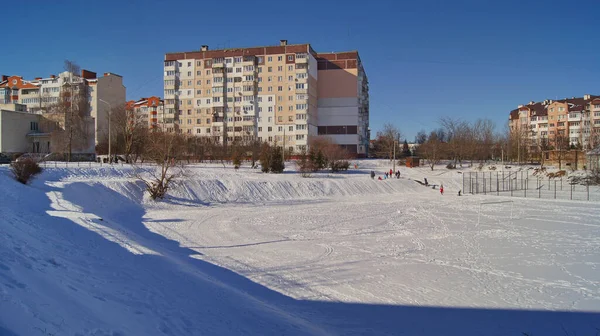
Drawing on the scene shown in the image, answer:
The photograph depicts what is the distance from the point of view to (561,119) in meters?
116

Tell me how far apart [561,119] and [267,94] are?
8582cm

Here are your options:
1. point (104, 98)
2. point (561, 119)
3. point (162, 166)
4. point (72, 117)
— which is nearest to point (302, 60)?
point (104, 98)

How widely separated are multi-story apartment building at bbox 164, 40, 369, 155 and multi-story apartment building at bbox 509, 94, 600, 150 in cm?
4450

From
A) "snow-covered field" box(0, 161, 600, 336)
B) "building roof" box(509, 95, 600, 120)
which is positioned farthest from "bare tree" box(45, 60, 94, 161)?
"building roof" box(509, 95, 600, 120)

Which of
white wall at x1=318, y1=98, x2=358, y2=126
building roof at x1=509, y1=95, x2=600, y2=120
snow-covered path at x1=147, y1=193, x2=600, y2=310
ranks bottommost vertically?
snow-covered path at x1=147, y1=193, x2=600, y2=310

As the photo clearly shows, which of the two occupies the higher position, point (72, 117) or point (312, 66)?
point (312, 66)

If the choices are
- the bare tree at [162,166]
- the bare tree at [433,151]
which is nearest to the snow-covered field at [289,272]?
the bare tree at [162,166]

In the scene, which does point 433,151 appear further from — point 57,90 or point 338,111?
point 57,90

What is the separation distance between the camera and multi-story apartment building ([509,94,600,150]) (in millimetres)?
106438

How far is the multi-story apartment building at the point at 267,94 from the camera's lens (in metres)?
88.9

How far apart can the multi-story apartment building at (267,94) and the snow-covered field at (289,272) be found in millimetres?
62698

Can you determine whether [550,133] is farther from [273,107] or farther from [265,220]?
[265,220]

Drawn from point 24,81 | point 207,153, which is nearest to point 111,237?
point 207,153

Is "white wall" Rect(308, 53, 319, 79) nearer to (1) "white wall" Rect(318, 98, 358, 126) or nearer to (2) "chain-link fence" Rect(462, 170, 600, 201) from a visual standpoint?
(1) "white wall" Rect(318, 98, 358, 126)
